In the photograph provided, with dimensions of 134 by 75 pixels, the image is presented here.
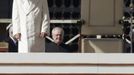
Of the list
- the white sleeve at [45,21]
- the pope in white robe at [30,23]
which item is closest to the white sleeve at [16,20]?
the pope in white robe at [30,23]

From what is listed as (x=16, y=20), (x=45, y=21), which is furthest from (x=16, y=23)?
(x=45, y=21)

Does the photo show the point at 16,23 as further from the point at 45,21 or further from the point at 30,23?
the point at 45,21

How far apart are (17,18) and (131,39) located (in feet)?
6.95

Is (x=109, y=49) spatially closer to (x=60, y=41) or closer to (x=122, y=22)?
(x=122, y=22)

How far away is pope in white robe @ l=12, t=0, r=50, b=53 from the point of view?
179 inches

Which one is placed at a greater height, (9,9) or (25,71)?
(9,9)

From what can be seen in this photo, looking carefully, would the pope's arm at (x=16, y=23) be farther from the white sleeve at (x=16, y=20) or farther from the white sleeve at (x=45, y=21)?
the white sleeve at (x=45, y=21)

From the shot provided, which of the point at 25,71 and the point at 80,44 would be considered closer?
the point at 25,71

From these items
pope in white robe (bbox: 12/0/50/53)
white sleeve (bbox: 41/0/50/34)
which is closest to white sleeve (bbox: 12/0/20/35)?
pope in white robe (bbox: 12/0/50/53)

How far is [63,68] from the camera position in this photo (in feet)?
11.9

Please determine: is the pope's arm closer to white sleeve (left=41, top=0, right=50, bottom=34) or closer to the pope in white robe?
the pope in white robe

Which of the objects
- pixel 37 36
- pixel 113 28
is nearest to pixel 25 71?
pixel 37 36

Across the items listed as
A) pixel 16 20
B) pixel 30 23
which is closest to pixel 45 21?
pixel 30 23

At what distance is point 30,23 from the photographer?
4570 millimetres
